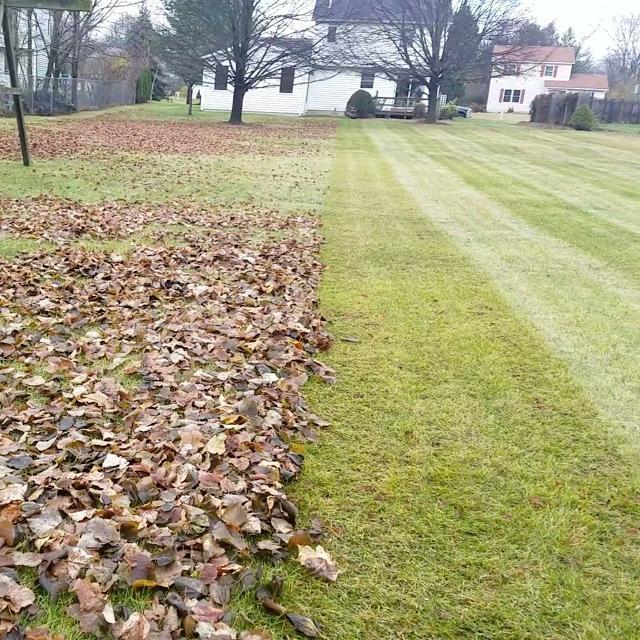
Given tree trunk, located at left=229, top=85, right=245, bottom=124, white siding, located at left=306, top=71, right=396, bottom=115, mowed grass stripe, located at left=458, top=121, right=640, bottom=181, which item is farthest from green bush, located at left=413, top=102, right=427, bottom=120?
tree trunk, located at left=229, top=85, right=245, bottom=124

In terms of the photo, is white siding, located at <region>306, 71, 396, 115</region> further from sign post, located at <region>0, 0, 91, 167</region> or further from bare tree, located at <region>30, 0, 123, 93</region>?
sign post, located at <region>0, 0, 91, 167</region>

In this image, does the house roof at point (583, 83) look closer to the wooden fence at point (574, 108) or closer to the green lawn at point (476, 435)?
the wooden fence at point (574, 108)

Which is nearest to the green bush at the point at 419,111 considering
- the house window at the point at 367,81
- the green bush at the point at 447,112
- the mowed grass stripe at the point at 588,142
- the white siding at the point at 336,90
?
the green bush at the point at 447,112

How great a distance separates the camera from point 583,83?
5881 cm

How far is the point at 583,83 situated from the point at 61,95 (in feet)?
166

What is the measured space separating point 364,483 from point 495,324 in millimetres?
2316

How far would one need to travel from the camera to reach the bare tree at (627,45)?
61.6 m

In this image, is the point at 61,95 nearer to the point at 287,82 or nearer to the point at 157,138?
the point at 157,138

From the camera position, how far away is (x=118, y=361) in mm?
3611

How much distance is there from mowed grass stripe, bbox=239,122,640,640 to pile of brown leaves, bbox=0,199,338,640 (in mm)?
170

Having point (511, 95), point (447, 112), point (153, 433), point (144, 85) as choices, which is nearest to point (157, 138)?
point (153, 433)

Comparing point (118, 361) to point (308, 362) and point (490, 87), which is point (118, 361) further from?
point (490, 87)

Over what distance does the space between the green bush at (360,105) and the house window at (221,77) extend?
7.34 metres

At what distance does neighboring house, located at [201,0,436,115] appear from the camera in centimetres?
3450
